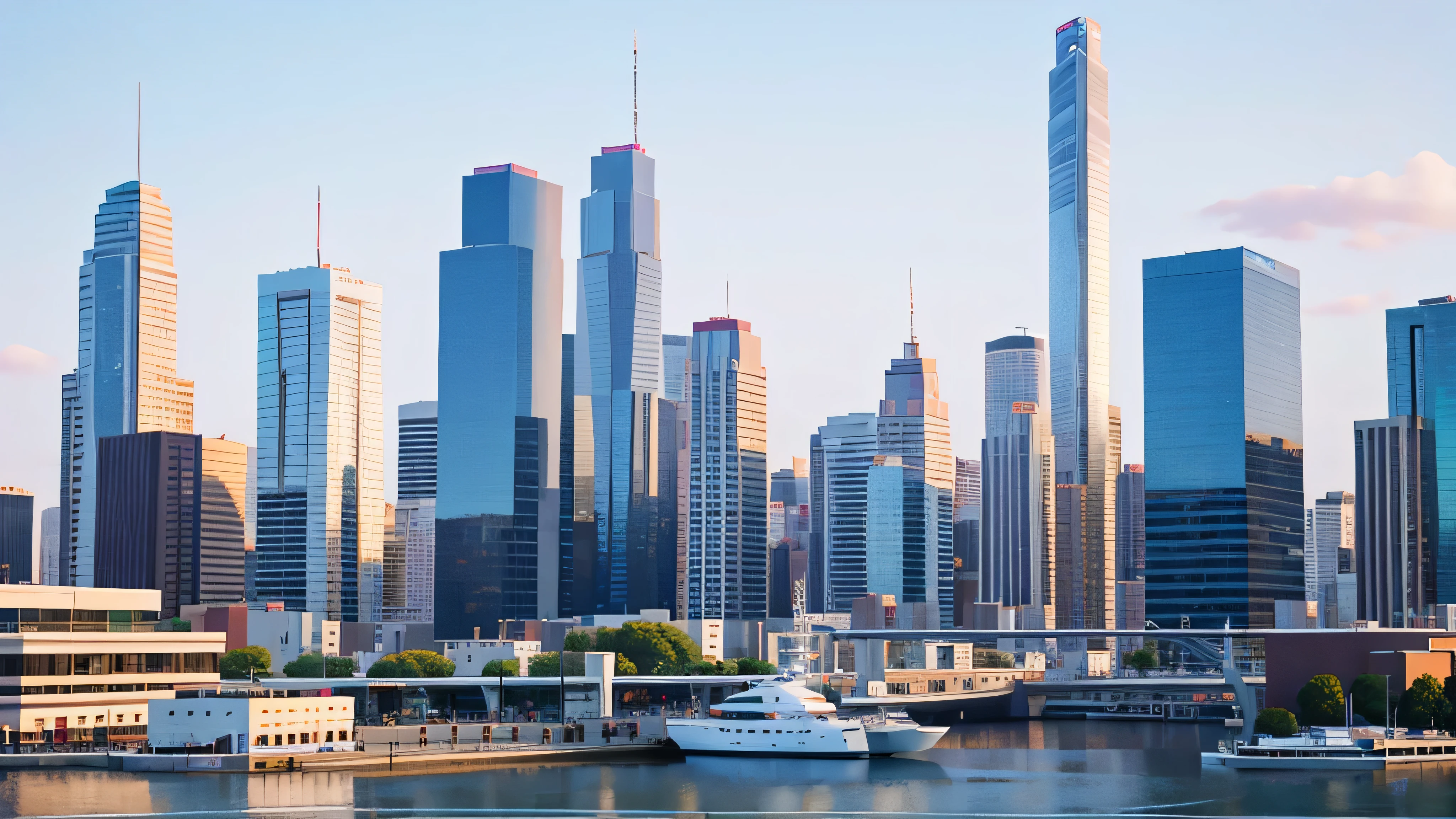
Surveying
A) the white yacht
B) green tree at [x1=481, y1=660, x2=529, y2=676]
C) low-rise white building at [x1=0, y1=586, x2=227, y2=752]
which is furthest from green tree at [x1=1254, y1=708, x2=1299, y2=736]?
green tree at [x1=481, y1=660, x2=529, y2=676]

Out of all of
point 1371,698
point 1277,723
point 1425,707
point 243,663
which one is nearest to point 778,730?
point 1277,723

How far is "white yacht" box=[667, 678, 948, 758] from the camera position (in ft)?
408

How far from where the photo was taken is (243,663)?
195 m

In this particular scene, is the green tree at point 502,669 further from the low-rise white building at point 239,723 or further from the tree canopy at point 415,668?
the low-rise white building at point 239,723

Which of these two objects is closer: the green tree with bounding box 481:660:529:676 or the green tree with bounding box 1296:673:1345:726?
the green tree with bounding box 1296:673:1345:726

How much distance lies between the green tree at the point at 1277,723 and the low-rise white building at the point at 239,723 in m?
64.8

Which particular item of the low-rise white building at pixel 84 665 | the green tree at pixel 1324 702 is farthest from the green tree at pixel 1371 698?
the low-rise white building at pixel 84 665

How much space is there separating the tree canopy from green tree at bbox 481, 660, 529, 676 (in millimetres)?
2523

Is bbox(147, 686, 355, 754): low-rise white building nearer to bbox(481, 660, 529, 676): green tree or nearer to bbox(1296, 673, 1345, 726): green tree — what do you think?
bbox(481, 660, 529, 676): green tree

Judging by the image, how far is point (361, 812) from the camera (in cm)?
8781

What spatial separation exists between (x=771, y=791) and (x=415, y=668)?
3877 inches

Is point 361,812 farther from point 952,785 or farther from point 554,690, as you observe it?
point 554,690

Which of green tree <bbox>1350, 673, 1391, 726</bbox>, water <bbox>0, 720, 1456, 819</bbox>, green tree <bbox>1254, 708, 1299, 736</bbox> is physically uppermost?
green tree <bbox>1350, 673, 1391, 726</bbox>

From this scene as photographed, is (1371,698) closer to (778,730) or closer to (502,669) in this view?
(778,730)
